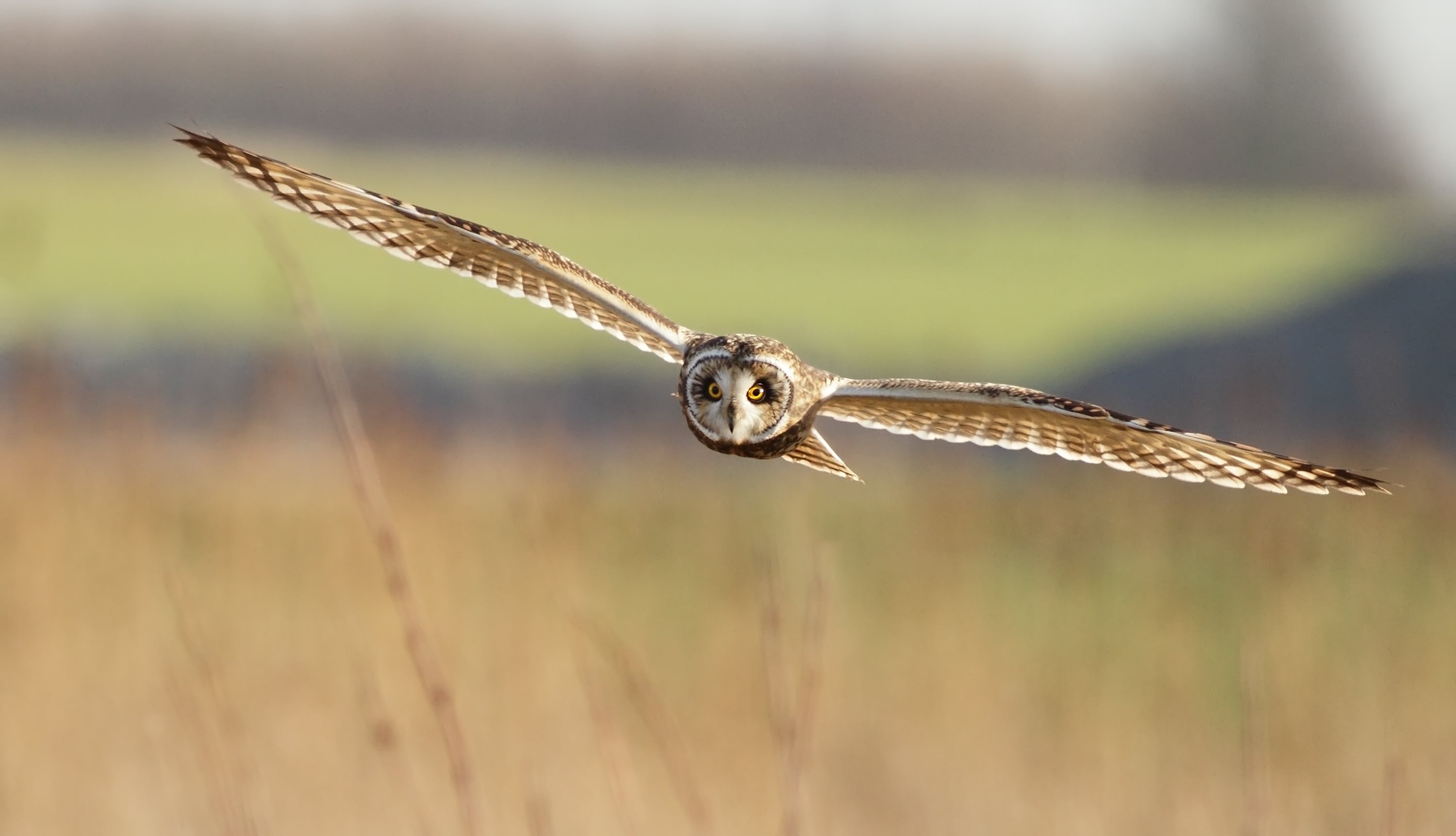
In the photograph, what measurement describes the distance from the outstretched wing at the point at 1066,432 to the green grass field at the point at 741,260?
24.1 feet

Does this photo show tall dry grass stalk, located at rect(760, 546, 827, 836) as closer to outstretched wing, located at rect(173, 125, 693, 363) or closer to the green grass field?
outstretched wing, located at rect(173, 125, 693, 363)

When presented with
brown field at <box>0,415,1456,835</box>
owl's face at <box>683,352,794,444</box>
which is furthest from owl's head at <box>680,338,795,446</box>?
brown field at <box>0,415,1456,835</box>

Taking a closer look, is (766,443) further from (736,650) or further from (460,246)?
(736,650)

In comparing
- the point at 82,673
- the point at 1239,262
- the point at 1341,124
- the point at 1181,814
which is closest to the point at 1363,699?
the point at 1181,814

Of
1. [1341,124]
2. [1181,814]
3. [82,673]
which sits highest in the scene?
[1341,124]

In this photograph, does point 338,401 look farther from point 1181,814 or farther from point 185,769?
point 1181,814

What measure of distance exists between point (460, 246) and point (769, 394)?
2.24 ft

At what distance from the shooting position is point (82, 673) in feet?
13.9

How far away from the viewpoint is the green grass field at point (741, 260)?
18.7m

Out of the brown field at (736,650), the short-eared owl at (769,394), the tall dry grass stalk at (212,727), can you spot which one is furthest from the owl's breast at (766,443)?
the brown field at (736,650)

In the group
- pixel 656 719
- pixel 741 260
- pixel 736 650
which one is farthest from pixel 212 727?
pixel 741 260

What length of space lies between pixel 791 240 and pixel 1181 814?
29.3m

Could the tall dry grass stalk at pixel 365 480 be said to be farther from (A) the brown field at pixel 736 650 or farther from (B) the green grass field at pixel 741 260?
(B) the green grass field at pixel 741 260

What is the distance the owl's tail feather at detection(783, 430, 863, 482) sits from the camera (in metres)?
2.33
